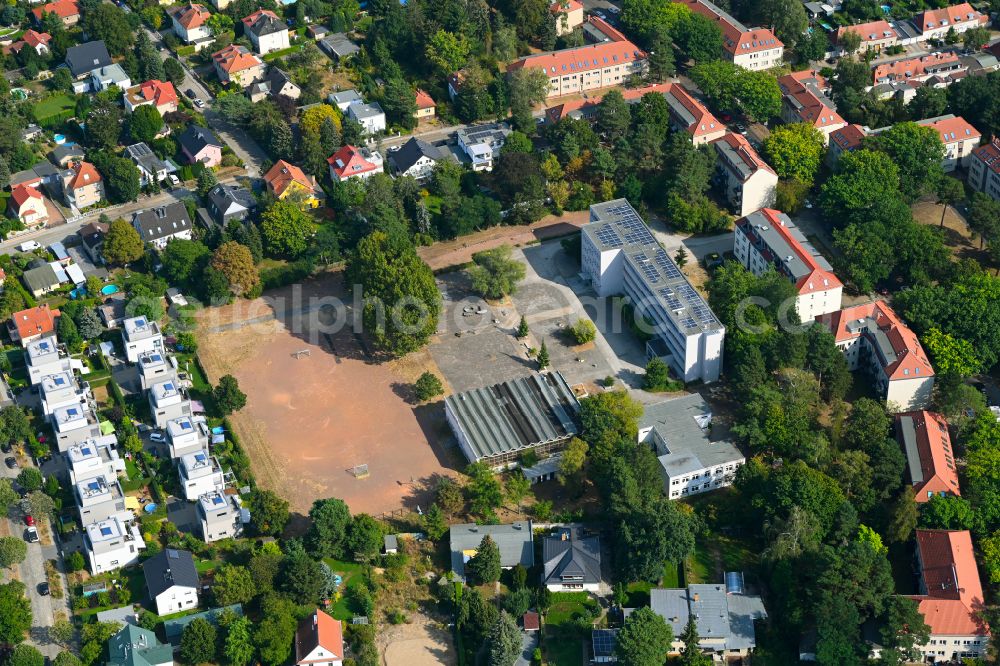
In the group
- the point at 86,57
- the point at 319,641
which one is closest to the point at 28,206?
the point at 86,57

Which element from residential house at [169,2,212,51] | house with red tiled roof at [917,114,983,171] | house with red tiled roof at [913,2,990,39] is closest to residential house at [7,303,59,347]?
residential house at [169,2,212,51]

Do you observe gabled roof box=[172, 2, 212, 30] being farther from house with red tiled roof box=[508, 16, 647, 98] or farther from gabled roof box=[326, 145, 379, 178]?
house with red tiled roof box=[508, 16, 647, 98]

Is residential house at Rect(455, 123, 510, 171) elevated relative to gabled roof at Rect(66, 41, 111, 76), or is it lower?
lower

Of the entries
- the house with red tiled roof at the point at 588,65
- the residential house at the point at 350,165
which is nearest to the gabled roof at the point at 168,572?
the residential house at the point at 350,165

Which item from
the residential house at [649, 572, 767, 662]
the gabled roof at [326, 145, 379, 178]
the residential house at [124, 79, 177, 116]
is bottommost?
the residential house at [649, 572, 767, 662]

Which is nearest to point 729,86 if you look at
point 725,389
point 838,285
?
point 838,285

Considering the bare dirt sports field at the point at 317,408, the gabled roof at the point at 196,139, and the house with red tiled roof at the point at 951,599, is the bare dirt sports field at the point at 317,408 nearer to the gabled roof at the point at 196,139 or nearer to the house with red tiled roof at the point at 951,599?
the gabled roof at the point at 196,139

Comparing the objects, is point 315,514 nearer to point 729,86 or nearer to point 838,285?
point 838,285

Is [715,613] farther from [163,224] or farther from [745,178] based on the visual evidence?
[163,224]
